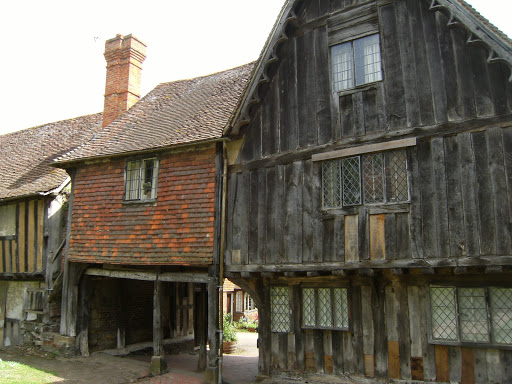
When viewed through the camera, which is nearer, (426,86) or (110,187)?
(426,86)

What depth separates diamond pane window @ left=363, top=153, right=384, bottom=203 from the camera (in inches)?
327

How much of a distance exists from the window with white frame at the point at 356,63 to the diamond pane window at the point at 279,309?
448 centimetres

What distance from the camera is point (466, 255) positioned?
726cm

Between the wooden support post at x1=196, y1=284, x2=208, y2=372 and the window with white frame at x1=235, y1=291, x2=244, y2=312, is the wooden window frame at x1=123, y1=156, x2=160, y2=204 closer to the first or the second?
the wooden support post at x1=196, y1=284, x2=208, y2=372

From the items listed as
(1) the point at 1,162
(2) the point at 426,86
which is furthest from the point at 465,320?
(1) the point at 1,162

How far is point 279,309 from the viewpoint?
383 inches

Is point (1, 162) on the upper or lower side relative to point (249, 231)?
upper

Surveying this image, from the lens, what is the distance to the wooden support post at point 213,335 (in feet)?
32.6

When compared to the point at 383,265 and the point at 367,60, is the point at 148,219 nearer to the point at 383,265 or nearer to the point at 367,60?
the point at 383,265

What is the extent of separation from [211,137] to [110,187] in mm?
3685

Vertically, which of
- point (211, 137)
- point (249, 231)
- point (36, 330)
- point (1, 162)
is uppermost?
point (1, 162)

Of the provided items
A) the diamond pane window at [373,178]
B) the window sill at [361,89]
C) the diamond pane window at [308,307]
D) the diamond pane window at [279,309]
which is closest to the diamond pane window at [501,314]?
the diamond pane window at [373,178]

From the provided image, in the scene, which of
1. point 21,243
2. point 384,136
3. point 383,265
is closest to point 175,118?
point 21,243

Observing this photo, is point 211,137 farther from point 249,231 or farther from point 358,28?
point 358,28
